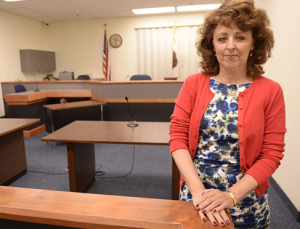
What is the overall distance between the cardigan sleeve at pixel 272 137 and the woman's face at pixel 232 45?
19 centimetres

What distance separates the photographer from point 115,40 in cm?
732

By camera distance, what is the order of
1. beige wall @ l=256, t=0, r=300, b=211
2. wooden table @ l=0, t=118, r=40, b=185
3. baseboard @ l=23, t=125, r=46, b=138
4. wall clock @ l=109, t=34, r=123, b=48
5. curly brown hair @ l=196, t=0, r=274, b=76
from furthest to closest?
1. wall clock @ l=109, t=34, r=123, b=48
2. baseboard @ l=23, t=125, r=46, b=138
3. wooden table @ l=0, t=118, r=40, b=185
4. beige wall @ l=256, t=0, r=300, b=211
5. curly brown hair @ l=196, t=0, r=274, b=76

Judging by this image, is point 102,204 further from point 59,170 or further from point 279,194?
point 59,170

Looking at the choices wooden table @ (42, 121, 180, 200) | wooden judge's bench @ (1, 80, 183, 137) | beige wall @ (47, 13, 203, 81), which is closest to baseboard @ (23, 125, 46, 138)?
wooden judge's bench @ (1, 80, 183, 137)

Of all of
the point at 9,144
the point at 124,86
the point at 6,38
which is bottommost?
the point at 9,144

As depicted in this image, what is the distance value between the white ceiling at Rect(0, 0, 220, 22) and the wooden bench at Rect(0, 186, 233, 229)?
5.28m

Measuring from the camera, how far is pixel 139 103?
14.2ft

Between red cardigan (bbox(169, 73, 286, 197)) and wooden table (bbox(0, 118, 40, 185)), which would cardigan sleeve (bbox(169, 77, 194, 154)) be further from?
wooden table (bbox(0, 118, 40, 185))

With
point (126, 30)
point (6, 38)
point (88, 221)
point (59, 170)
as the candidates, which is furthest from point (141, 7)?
point (88, 221)

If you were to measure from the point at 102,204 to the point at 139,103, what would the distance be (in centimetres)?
350

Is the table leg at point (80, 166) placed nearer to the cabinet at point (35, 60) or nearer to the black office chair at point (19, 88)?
the black office chair at point (19, 88)

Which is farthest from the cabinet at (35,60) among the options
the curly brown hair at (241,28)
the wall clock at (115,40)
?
the curly brown hair at (241,28)

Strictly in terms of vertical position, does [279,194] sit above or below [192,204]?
below

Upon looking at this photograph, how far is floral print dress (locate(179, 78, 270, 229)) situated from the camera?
37.9 inches
